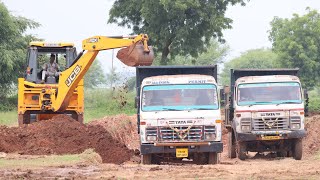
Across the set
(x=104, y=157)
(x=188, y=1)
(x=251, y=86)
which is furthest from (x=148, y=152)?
(x=188, y=1)

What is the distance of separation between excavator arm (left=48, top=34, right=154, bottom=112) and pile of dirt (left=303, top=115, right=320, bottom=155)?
743 cm

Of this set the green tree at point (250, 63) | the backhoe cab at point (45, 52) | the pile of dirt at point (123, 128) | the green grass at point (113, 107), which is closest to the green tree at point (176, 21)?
the green grass at point (113, 107)

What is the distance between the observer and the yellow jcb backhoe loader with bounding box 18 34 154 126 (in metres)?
26.4

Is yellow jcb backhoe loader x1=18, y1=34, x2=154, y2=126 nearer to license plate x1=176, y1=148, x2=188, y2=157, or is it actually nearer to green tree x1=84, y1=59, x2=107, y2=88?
license plate x1=176, y1=148, x2=188, y2=157

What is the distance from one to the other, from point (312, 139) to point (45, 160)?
14.0 meters

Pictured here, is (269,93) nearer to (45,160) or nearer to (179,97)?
(179,97)

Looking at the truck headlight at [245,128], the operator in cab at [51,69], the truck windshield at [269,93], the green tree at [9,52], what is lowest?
the truck headlight at [245,128]

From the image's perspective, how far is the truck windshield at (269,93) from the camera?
1022 inches

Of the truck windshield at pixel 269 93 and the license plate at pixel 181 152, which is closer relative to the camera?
the license plate at pixel 181 152

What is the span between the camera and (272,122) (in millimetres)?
25672

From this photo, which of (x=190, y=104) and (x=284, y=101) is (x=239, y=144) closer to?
(x=284, y=101)

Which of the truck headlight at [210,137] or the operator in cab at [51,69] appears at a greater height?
the operator in cab at [51,69]

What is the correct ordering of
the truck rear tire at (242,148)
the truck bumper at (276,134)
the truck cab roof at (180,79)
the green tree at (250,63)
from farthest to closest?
the green tree at (250,63), the truck rear tire at (242,148), the truck bumper at (276,134), the truck cab roof at (180,79)

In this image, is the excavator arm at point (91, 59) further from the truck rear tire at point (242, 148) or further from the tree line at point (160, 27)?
the tree line at point (160, 27)
